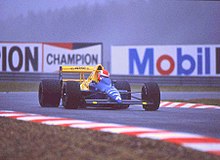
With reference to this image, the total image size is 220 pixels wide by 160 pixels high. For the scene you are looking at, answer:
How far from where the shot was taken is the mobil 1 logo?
35.9 meters

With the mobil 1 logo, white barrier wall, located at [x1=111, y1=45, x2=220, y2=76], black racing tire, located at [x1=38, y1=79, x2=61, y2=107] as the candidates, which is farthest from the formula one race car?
the mobil 1 logo

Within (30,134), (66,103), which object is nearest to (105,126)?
(30,134)

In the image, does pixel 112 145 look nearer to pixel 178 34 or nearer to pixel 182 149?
pixel 182 149

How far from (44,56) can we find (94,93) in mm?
22195

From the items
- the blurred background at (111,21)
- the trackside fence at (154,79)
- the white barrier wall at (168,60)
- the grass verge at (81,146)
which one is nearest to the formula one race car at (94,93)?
the grass verge at (81,146)

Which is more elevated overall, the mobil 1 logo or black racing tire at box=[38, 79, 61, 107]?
Result: the mobil 1 logo

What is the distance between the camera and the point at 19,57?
3625 cm

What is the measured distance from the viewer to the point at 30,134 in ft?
29.2

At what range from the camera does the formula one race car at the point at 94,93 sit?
46.5 feet

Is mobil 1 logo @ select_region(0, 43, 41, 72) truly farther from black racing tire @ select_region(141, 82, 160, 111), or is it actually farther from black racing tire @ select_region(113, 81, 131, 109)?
black racing tire @ select_region(141, 82, 160, 111)

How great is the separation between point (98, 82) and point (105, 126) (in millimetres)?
5284

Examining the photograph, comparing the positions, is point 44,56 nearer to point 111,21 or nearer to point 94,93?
point 111,21

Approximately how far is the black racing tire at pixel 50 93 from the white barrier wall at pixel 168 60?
1985 cm

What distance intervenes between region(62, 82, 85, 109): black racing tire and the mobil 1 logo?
72.0 feet
